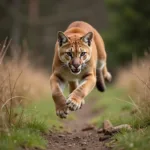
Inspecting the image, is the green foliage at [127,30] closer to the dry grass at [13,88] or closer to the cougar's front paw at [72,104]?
the dry grass at [13,88]

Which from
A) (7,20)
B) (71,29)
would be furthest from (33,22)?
(71,29)

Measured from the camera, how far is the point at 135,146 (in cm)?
579

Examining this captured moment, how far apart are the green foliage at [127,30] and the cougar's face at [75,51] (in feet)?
59.2

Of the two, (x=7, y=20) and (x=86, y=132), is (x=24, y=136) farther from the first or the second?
(x=7, y=20)

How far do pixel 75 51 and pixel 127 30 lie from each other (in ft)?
67.1

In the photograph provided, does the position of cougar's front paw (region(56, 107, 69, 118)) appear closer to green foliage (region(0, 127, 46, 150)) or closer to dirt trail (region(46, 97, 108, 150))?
dirt trail (region(46, 97, 108, 150))

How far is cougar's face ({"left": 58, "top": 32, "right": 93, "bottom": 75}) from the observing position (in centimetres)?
793

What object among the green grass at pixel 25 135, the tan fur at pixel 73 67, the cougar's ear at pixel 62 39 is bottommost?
the green grass at pixel 25 135

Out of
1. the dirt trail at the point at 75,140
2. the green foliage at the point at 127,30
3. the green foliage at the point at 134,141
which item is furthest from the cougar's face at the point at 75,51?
the green foliage at the point at 127,30

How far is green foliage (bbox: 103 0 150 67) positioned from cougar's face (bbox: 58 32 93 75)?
1803 cm

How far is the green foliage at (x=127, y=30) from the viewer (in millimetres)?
27234

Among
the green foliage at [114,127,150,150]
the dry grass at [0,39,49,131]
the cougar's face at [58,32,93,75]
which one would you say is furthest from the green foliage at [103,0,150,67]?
the green foliage at [114,127,150,150]

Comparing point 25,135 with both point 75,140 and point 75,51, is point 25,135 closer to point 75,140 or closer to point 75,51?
point 75,140

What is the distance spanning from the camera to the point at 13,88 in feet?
22.1
